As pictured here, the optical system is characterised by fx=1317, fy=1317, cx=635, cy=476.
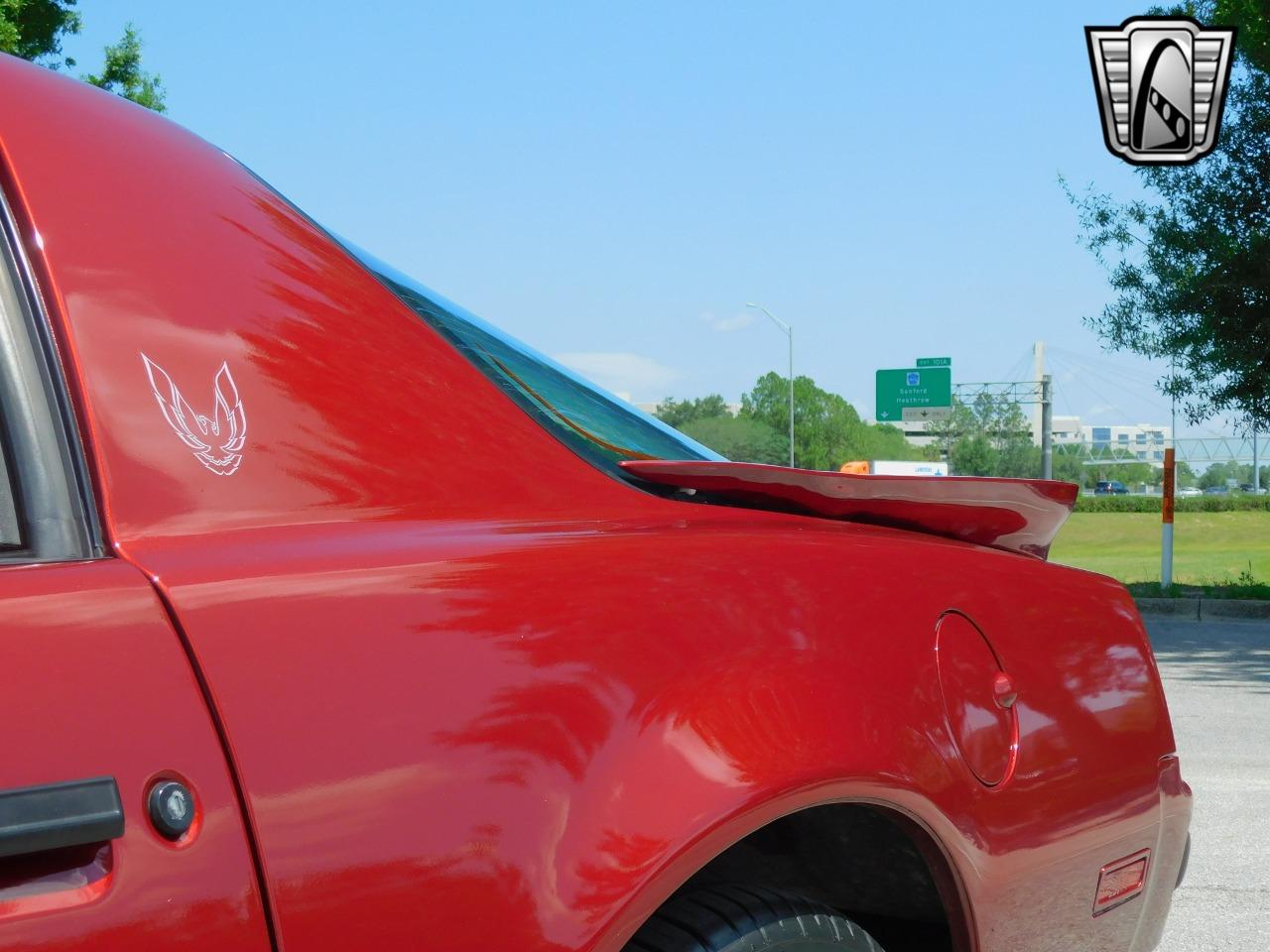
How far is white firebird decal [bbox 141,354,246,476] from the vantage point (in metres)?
1.20

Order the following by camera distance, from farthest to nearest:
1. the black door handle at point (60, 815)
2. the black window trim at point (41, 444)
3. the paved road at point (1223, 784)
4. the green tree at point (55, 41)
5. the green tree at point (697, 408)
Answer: the green tree at point (697, 408) < the green tree at point (55, 41) < the paved road at point (1223, 784) < the black window trim at point (41, 444) < the black door handle at point (60, 815)

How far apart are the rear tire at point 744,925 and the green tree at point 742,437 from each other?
66.1m

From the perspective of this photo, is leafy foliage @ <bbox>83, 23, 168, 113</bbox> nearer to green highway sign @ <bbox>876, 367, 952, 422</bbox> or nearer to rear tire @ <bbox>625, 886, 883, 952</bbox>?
rear tire @ <bbox>625, 886, 883, 952</bbox>

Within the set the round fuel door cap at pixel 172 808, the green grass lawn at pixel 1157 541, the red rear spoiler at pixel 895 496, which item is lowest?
the green grass lawn at pixel 1157 541

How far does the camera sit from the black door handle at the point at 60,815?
2.95 feet

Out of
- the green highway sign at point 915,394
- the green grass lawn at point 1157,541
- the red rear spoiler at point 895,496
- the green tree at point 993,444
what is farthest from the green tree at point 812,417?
the red rear spoiler at point 895,496

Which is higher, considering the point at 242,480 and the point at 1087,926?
the point at 242,480

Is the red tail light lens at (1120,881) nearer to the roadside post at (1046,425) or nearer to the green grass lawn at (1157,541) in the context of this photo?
the green grass lawn at (1157,541)

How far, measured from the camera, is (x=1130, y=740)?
1905 millimetres

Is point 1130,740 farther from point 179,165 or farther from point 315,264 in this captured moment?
point 179,165

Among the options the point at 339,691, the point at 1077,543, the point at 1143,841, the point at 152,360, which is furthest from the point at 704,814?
the point at 1077,543

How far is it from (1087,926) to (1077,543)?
133 ft

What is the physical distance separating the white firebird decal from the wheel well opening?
2.50 feet

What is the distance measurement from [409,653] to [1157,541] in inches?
1717
